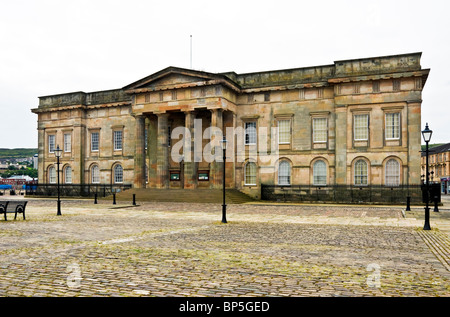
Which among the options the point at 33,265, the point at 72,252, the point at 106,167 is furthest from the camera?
the point at 106,167

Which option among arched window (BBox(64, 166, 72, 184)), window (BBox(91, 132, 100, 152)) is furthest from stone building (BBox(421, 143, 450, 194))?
arched window (BBox(64, 166, 72, 184))

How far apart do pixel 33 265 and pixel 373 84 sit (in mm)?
32879

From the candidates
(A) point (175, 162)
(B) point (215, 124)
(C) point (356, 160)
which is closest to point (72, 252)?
(B) point (215, 124)

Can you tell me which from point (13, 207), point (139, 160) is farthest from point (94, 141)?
point (13, 207)

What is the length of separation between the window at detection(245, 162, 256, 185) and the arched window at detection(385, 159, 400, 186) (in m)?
12.1

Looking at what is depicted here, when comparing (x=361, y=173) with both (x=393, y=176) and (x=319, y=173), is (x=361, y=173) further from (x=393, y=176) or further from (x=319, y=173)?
(x=319, y=173)

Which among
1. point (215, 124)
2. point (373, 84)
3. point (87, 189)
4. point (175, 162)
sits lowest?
point (87, 189)

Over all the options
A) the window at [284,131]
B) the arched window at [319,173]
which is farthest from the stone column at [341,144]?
the window at [284,131]

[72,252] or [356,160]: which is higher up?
[356,160]

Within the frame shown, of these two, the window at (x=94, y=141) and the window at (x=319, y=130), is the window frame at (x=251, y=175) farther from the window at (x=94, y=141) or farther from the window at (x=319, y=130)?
the window at (x=94, y=141)

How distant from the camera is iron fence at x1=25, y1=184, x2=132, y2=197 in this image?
46812 mm

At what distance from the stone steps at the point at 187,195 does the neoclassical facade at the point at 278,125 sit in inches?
64.1

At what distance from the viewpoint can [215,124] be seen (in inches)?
1489

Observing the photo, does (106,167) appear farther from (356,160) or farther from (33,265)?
(33,265)
